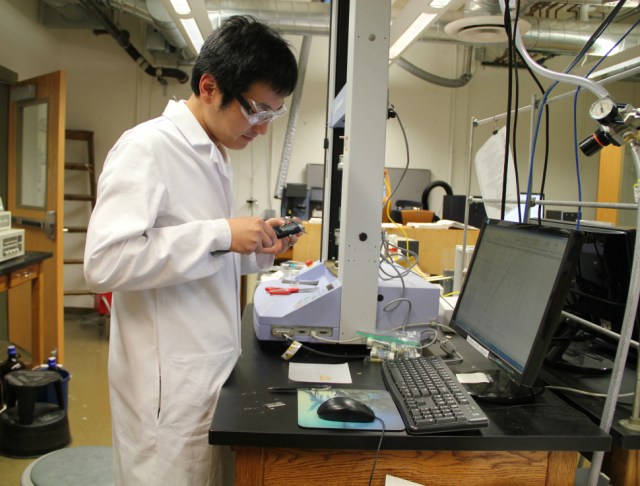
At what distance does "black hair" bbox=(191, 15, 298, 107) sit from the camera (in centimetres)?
96

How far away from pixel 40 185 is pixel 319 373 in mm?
2922

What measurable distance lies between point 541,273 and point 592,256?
0.42 meters

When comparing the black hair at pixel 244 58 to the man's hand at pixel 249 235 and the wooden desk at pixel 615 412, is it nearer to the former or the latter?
the man's hand at pixel 249 235

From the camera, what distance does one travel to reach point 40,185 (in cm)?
317

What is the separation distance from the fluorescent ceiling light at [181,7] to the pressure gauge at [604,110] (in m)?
2.54

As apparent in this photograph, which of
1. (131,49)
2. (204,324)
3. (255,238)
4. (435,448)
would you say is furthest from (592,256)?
(131,49)

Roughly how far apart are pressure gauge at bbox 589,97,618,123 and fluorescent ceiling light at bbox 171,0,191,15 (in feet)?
8.34

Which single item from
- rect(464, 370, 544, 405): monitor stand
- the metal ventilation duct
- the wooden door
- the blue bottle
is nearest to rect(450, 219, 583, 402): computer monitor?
rect(464, 370, 544, 405): monitor stand

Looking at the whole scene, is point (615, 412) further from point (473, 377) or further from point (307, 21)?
point (307, 21)

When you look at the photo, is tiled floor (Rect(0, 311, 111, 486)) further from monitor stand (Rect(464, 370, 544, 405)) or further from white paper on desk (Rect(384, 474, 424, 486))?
monitor stand (Rect(464, 370, 544, 405))

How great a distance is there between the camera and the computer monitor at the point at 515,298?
2.64ft

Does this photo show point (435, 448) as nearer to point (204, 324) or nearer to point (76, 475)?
point (204, 324)

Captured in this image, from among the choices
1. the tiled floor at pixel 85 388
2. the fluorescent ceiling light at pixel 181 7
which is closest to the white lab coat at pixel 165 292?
the tiled floor at pixel 85 388

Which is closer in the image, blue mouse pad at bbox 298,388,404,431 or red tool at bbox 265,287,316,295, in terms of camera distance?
blue mouse pad at bbox 298,388,404,431
